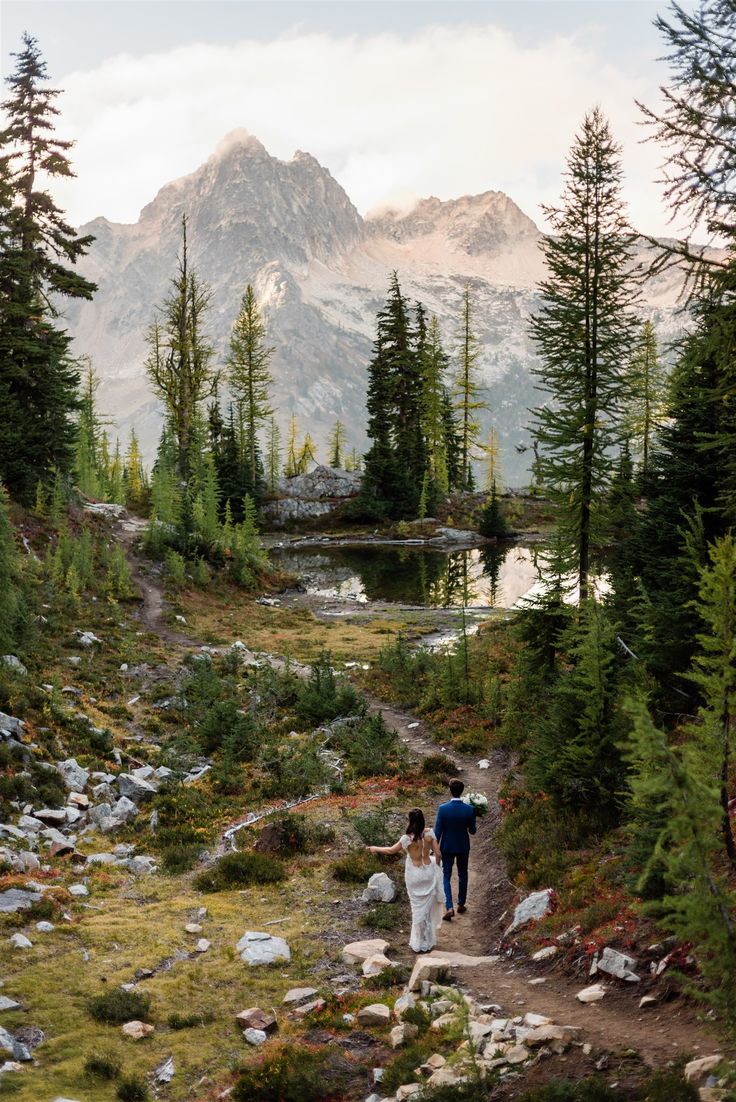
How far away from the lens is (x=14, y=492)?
99.3 feet

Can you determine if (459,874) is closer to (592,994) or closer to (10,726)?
(592,994)

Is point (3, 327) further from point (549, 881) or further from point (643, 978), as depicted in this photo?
point (643, 978)

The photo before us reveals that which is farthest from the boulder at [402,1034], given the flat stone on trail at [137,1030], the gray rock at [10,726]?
the gray rock at [10,726]

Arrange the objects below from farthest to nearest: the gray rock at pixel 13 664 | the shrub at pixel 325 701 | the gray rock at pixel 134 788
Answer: the shrub at pixel 325 701, the gray rock at pixel 13 664, the gray rock at pixel 134 788

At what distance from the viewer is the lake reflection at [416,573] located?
4175 centimetres

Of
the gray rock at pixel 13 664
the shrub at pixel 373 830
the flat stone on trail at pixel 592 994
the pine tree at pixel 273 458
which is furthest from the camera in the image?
the pine tree at pixel 273 458

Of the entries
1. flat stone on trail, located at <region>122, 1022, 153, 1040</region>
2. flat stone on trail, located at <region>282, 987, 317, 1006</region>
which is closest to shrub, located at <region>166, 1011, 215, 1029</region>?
flat stone on trail, located at <region>122, 1022, 153, 1040</region>

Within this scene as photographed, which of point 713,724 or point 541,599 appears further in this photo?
point 541,599

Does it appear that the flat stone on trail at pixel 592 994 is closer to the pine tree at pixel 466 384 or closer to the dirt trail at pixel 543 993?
the dirt trail at pixel 543 993

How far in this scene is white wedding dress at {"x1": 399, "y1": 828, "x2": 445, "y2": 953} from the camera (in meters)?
9.68

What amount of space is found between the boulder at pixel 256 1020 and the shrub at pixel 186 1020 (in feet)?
1.06

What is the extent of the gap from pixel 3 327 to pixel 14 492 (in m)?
6.72

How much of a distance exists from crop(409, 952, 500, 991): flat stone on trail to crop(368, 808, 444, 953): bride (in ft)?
0.70

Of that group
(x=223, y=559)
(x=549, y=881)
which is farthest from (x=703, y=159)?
(x=223, y=559)
